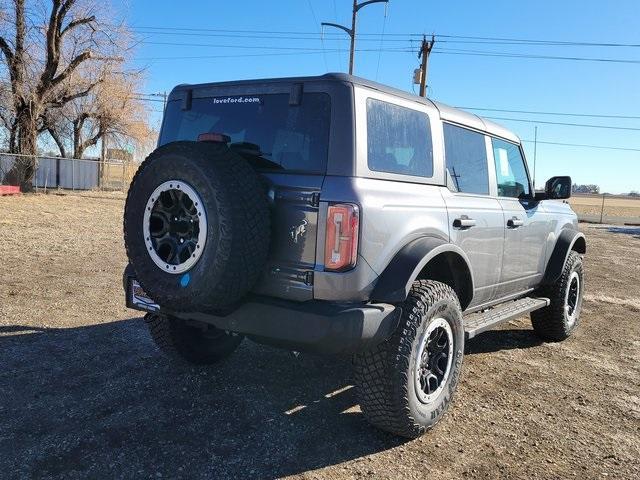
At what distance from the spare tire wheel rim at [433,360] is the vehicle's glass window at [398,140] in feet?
3.28

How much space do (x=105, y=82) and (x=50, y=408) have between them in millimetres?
27264

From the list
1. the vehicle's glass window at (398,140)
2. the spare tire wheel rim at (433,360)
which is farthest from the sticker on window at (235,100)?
the spare tire wheel rim at (433,360)

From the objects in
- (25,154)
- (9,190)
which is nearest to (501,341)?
(9,190)

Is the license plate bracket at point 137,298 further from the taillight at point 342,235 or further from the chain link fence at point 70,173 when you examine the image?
the chain link fence at point 70,173

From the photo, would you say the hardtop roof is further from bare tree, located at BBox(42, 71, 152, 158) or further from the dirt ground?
bare tree, located at BBox(42, 71, 152, 158)

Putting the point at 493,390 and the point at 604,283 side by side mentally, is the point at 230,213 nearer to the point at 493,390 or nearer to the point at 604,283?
the point at 493,390

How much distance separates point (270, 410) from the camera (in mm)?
3678

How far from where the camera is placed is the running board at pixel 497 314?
13.0 feet

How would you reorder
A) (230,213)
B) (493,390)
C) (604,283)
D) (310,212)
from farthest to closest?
(604,283), (493,390), (310,212), (230,213)


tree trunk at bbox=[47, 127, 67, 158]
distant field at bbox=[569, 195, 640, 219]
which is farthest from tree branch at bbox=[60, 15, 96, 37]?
distant field at bbox=[569, 195, 640, 219]

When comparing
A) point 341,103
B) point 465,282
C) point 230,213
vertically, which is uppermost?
point 341,103

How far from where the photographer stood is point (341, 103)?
3109mm

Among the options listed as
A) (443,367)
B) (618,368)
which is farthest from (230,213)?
(618,368)

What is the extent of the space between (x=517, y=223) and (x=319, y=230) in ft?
7.82
